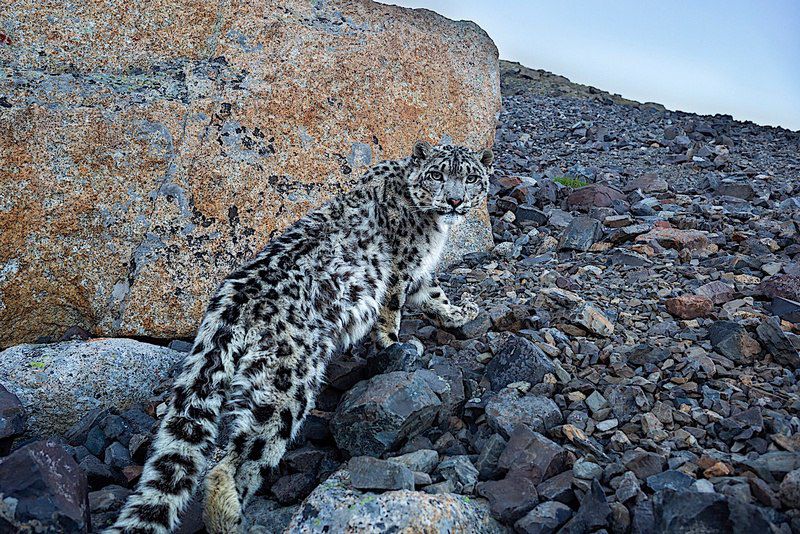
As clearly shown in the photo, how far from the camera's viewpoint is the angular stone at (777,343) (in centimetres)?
525

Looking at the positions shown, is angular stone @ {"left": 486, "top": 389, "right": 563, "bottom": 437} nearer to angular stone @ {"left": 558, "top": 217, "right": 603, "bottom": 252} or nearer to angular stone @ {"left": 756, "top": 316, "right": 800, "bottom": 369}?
angular stone @ {"left": 756, "top": 316, "right": 800, "bottom": 369}

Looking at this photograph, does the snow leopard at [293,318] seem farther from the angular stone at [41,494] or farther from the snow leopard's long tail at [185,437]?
the angular stone at [41,494]

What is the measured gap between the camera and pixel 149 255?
24.9 ft

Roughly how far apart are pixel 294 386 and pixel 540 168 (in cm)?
1119

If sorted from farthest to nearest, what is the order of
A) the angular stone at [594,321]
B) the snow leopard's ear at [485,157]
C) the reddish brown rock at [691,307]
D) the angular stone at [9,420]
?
the snow leopard's ear at [485,157] < the reddish brown rock at [691,307] < the angular stone at [594,321] < the angular stone at [9,420]

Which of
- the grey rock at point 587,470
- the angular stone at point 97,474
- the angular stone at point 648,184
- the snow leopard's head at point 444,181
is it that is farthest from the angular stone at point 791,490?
the angular stone at point 648,184

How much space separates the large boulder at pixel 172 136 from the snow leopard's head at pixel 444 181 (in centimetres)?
185

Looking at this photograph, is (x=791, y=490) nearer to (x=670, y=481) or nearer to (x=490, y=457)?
(x=670, y=481)

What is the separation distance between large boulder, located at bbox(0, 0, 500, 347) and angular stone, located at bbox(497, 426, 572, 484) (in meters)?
4.46

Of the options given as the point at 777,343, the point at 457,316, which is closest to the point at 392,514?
the point at 457,316

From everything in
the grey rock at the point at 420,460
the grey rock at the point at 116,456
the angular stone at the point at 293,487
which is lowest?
the grey rock at the point at 116,456

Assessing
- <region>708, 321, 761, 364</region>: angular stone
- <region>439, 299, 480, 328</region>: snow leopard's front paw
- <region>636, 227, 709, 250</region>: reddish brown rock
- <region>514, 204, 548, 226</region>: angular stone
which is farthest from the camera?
<region>514, 204, 548, 226</region>: angular stone

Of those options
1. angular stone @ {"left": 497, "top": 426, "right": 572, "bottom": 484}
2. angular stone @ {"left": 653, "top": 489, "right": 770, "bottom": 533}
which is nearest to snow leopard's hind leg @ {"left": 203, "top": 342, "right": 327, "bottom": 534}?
angular stone @ {"left": 497, "top": 426, "right": 572, "bottom": 484}

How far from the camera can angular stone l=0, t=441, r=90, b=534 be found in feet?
12.7
